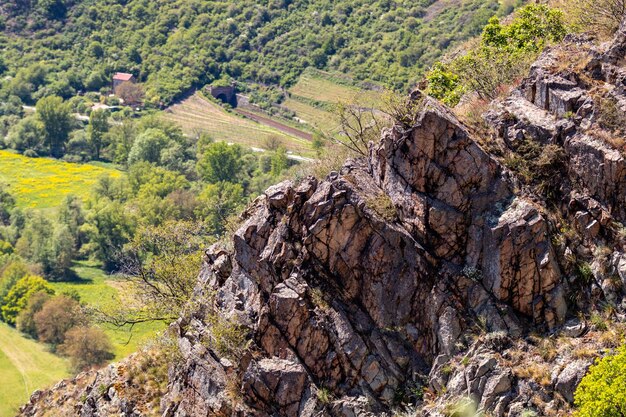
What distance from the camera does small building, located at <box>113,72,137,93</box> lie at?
180250 mm

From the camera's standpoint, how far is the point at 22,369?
90375mm

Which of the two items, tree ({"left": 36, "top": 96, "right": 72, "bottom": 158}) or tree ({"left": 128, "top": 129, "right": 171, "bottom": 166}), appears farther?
tree ({"left": 36, "top": 96, "right": 72, "bottom": 158})

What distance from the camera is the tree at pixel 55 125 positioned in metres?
161

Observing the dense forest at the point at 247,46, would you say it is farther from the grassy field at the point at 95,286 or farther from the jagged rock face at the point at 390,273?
the jagged rock face at the point at 390,273

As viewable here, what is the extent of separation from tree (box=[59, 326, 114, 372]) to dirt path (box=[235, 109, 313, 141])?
62485mm

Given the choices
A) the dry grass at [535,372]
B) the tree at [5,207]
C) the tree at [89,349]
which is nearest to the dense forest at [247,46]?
the tree at [5,207]

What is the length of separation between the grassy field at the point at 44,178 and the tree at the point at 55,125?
214 inches

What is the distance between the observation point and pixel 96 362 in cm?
8788

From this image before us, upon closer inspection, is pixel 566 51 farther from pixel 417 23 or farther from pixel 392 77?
pixel 417 23

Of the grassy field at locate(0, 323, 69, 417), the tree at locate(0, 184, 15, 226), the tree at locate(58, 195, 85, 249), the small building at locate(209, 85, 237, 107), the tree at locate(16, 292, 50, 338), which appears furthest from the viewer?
the small building at locate(209, 85, 237, 107)

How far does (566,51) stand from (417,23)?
11309 centimetres

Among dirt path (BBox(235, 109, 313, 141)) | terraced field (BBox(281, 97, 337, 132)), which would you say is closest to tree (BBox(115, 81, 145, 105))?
dirt path (BBox(235, 109, 313, 141))

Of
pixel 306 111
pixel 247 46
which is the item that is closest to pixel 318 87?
pixel 306 111

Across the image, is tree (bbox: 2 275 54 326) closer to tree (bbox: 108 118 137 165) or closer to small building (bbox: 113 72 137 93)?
tree (bbox: 108 118 137 165)
